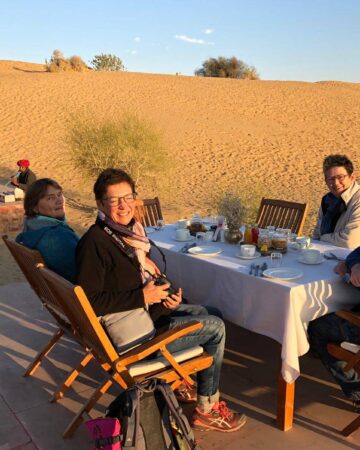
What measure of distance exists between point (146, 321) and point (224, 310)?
69 centimetres

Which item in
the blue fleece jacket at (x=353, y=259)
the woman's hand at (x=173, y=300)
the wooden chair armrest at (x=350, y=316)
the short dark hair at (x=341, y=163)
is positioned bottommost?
the woman's hand at (x=173, y=300)

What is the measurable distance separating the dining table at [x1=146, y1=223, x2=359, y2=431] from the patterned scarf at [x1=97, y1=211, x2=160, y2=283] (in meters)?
0.22

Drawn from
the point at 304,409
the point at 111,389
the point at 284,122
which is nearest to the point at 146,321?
the point at 111,389

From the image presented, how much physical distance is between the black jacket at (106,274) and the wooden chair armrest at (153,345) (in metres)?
0.22

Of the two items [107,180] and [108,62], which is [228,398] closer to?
[107,180]

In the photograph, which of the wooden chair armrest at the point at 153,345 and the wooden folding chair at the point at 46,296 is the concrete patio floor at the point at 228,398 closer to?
the wooden folding chair at the point at 46,296

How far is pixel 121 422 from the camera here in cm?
215

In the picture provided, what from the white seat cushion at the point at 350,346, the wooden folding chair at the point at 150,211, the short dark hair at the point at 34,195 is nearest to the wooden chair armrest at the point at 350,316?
the white seat cushion at the point at 350,346

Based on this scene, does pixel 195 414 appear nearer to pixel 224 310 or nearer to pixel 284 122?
pixel 224 310

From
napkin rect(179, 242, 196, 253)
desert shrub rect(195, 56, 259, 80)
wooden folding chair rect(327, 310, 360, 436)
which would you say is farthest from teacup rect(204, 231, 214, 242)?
desert shrub rect(195, 56, 259, 80)

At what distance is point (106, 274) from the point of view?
8.18ft

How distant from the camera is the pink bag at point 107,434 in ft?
6.77

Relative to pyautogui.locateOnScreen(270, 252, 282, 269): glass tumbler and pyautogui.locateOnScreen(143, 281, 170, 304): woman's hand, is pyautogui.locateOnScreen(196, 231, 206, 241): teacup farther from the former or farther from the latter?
pyautogui.locateOnScreen(143, 281, 170, 304): woman's hand

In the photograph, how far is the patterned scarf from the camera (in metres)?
2.57
